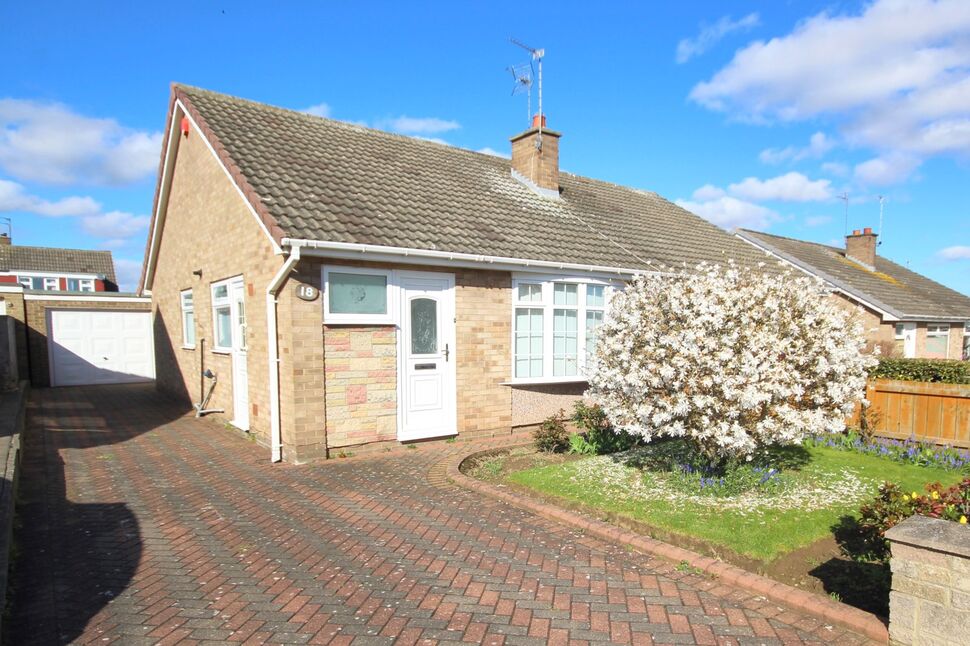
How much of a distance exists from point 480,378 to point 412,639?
236 inches

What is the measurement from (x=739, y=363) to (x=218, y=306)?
31.1 ft

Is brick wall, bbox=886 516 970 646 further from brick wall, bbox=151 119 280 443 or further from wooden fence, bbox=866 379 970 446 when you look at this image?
brick wall, bbox=151 119 280 443

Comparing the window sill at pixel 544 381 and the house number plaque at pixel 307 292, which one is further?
the window sill at pixel 544 381

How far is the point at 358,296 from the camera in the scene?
326 inches

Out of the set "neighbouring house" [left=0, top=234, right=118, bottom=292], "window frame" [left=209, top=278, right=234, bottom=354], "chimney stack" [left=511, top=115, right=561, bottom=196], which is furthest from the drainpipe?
"neighbouring house" [left=0, top=234, right=118, bottom=292]

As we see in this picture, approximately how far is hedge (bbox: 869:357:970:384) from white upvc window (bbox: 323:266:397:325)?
8.82 meters

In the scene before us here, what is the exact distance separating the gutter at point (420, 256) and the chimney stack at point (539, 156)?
388 centimetres

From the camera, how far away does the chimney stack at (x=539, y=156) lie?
13570mm

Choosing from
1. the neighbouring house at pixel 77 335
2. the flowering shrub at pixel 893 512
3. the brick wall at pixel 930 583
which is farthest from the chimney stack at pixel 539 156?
the neighbouring house at pixel 77 335

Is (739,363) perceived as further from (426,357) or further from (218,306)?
(218,306)

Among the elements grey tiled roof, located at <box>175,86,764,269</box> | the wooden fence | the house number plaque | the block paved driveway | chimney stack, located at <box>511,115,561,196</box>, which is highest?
chimney stack, located at <box>511,115,561,196</box>

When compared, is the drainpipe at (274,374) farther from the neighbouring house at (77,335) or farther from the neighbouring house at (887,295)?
the neighbouring house at (887,295)

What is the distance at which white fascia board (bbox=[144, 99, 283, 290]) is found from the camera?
8.64 meters

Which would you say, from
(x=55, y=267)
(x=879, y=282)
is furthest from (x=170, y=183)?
(x=55, y=267)
